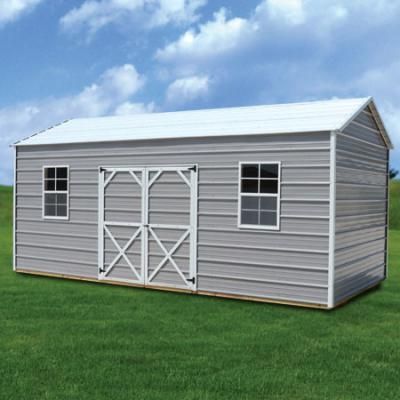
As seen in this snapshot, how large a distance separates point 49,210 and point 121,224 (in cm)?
239

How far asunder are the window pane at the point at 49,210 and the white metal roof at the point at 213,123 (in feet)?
5.23

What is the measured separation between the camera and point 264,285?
10.2 metres

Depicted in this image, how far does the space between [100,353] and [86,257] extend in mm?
5766

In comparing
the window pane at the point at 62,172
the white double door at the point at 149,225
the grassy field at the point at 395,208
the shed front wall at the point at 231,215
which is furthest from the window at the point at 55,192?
the grassy field at the point at 395,208

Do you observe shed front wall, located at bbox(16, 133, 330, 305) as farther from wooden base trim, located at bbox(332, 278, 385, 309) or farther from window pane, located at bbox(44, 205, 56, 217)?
wooden base trim, located at bbox(332, 278, 385, 309)

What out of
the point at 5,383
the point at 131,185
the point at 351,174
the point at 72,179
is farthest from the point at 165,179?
the point at 5,383

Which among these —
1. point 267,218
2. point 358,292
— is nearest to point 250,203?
point 267,218

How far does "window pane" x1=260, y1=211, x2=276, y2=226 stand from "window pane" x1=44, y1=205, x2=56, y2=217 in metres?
5.56

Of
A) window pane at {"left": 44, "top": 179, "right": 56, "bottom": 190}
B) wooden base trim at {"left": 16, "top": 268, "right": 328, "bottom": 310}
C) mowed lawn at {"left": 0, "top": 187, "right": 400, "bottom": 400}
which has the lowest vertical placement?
mowed lawn at {"left": 0, "top": 187, "right": 400, "bottom": 400}

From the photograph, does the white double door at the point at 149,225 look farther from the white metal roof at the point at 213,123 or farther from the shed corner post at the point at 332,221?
the shed corner post at the point at 332,221

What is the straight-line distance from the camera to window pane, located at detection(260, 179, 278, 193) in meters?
10.1

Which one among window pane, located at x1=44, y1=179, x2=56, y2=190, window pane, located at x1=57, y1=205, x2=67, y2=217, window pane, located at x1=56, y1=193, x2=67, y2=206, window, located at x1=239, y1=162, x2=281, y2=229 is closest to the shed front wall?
window, located at x1=239, y1=162, x2=281, y2=229

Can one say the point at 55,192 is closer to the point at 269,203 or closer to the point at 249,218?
the point at 249,218

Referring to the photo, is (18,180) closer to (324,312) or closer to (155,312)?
(155,312)
